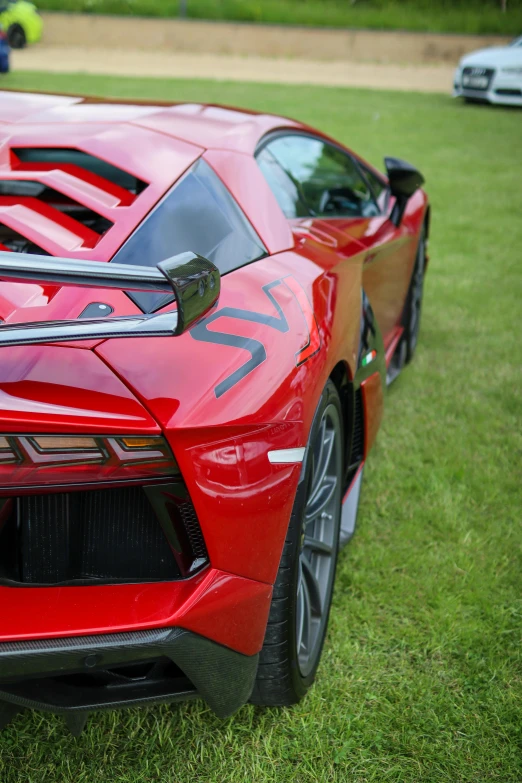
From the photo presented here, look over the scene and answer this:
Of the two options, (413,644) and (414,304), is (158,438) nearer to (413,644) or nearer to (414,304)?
(413,644)

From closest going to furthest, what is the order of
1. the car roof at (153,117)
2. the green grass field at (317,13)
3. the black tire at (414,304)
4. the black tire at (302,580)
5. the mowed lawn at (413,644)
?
1. the black tire at (302,580)
2. the mowed lawn at (413,644)
3. the car roof at (153,117)
4. the black tire at (414,304)
5. the green grass field at (317,13)

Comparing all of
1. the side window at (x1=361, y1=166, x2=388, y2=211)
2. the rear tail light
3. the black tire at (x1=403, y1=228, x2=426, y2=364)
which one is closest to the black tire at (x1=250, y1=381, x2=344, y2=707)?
the rear tail light

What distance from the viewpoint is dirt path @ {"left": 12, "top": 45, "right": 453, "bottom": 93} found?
59.5 feet

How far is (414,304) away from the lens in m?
4.19

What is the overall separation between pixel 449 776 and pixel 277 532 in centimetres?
76

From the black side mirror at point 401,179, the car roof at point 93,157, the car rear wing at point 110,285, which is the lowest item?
the black side mirror at point 401,179

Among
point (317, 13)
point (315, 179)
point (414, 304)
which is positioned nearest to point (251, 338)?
point (315, 179)

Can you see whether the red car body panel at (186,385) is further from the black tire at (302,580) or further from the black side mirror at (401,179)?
the black side mirror at (401,179)

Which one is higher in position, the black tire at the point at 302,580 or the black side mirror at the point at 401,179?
the black side mirror at the point at 401,179

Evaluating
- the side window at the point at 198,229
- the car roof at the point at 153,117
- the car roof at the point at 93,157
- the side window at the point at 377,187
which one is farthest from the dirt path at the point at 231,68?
the side window at the point at 198,229

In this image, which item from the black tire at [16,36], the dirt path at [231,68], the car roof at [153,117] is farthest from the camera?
the black tire at [16,36]

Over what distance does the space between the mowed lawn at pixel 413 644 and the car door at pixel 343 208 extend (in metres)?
0.59

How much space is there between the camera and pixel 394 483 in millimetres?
3160

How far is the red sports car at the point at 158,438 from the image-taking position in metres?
1.38
